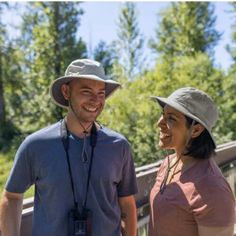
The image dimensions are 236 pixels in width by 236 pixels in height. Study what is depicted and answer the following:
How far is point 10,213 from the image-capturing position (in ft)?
6.83

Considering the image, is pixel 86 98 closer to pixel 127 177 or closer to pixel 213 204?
pixel 127 177

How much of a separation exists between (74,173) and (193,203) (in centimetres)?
62

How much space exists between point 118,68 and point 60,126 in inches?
874

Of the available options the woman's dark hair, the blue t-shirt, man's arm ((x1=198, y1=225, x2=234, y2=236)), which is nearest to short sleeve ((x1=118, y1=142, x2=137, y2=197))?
the blue t-shirt

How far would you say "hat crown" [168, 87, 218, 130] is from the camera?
2.25 m

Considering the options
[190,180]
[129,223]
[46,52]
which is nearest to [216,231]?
[190,180]

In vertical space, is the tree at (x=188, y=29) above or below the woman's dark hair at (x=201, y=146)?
above

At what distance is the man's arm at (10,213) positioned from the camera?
2.07m

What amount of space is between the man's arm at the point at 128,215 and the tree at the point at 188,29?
82.1ft

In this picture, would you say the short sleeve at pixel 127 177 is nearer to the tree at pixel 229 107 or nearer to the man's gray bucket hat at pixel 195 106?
the man's gray bucket hat at pixel 195 106

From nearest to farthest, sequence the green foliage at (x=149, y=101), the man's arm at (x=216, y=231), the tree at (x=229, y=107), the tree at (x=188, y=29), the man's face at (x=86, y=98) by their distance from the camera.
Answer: the man's arm at (x=216, y=231)
the man's face at (x=86, y=98)
the green foliage at (x=149, y=101)
the tree at (x=229, y=107)
the tree at (x=188, y=29)

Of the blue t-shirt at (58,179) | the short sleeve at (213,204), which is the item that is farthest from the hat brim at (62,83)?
the short sleeve at (213,204)

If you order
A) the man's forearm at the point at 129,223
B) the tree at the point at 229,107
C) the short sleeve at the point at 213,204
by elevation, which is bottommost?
the tree at the point at 229,107

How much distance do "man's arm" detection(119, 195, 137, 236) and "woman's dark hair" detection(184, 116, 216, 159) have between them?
1.45 ft
